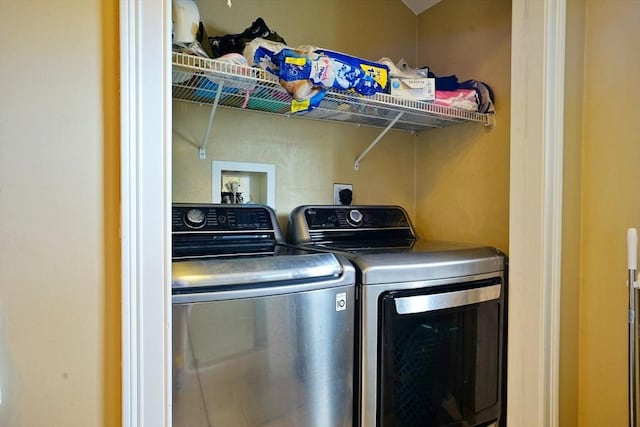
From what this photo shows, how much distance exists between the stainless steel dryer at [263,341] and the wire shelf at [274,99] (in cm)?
56

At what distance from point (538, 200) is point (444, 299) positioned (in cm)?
42

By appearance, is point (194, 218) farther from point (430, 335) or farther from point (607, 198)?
point (607, 198)

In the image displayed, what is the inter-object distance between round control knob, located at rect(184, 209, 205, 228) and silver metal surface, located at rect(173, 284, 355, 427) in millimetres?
504

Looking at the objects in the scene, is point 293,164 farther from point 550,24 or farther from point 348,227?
point 550,24

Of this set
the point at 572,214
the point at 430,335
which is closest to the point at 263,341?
the point at 430,335

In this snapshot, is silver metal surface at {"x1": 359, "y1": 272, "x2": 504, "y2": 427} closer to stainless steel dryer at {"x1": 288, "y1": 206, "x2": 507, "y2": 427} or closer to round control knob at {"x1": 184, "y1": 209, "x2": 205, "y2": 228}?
stainless steel dryer at {"x1": 288, "y1": 206, "x2": 507, "y2": 427}

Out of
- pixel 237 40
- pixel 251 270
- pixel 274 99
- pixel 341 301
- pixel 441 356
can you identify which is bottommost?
pixel 441 356

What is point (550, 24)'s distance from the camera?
1116mm

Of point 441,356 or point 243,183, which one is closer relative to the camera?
point 441,356

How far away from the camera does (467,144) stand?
1765mm

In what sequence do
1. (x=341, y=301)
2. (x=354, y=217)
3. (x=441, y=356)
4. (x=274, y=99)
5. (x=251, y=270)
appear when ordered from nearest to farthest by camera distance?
1. (x=251, y=270)
2. (x=341, y=301)
3. (x=441, y=356)
4. (x=274, y=99)
5. (x=354, y=217)

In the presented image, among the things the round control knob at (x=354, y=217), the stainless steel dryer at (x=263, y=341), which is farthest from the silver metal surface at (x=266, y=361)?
the round control knob at (x=354, y=217)

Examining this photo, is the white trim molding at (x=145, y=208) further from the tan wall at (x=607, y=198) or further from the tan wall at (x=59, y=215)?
the tan wall at (x=607, y=198)

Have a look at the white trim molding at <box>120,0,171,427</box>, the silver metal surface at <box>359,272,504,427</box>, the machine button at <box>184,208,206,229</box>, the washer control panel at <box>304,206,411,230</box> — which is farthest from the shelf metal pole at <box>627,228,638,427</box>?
the machine button at <box>184,208,206,229</box>
